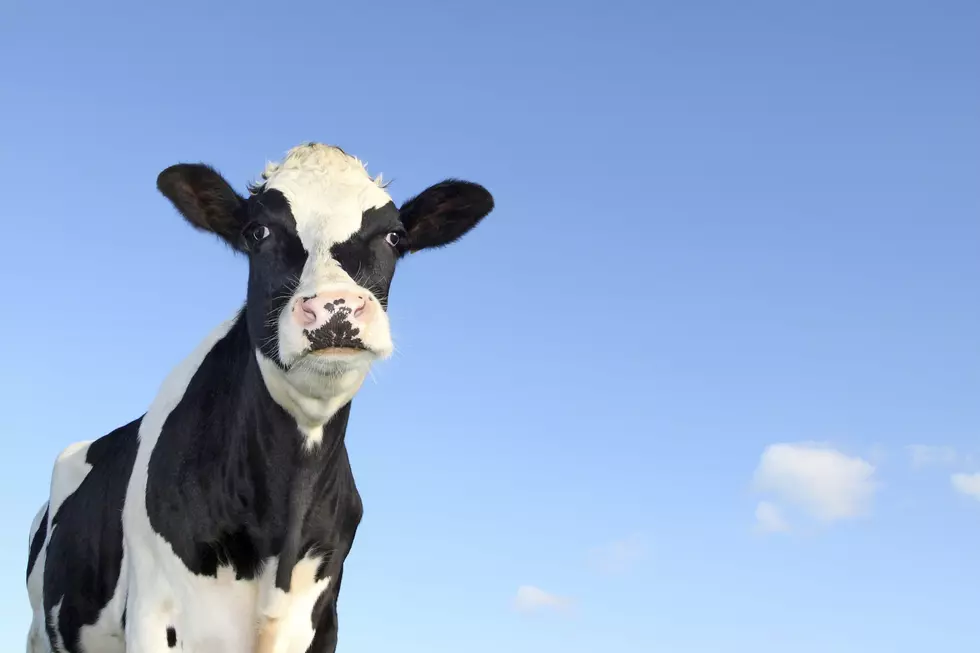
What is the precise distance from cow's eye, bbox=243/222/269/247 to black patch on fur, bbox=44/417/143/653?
6.63 feet

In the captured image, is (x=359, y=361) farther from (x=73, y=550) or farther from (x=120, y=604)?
(x=73, y=550)

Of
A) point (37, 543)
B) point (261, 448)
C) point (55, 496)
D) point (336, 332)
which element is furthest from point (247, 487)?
point (37, 543)

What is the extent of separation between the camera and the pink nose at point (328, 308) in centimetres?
682

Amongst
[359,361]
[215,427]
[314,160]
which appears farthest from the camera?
[314,160]

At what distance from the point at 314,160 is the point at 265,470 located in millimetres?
2478

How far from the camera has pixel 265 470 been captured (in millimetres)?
7730

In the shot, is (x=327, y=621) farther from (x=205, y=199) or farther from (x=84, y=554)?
(x=205, y=199)

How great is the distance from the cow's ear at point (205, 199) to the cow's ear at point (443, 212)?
1.40 metres

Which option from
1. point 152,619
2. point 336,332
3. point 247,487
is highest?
point 336,332

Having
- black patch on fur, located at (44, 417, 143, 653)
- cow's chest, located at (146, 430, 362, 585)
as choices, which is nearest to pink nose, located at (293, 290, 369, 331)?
cow's chest, located at (146, 430, 362, 585)

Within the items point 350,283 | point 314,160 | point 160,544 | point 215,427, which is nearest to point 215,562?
point 160,544

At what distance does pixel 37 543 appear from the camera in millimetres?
10469

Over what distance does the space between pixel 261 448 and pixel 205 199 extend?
6.99ft

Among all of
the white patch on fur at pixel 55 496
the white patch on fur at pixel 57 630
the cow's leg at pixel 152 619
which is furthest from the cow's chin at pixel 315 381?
the white patch on fur at pixel 55 496
